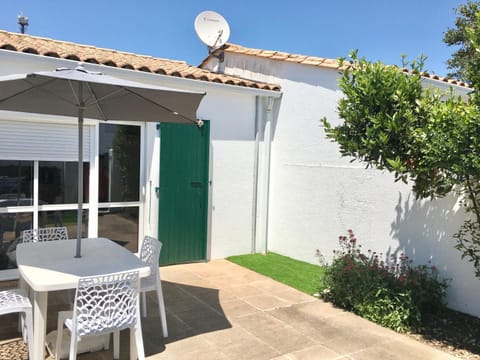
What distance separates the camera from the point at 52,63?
20.7 feet

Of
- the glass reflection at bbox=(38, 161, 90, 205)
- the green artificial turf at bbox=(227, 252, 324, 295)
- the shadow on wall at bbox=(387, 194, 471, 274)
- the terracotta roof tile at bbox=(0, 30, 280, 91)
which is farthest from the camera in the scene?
the green artificial turf at bbox=(227, 252, 324, 295)

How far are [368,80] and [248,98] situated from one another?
3962 millimetres

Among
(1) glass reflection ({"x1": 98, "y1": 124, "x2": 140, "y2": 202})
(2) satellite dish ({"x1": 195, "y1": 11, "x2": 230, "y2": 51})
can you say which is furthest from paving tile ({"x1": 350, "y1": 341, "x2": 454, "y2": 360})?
(2) satellite dish ({"x1": 195, "y1": 11, "x2": 230, "y2": 51})

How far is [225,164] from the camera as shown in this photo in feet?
27.2

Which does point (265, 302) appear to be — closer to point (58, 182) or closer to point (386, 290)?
point (386, 290)

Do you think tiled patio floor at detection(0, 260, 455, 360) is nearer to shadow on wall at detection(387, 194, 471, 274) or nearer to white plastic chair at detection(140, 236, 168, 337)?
white plastic chair at detection(140, 236, 168, 337)

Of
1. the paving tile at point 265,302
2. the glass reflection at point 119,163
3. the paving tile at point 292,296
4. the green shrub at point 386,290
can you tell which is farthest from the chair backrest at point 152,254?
the green shrub at point 386,290

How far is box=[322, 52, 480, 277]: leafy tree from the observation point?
13.8ft

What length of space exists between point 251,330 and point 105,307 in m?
2.10

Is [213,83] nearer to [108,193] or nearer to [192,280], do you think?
[108,193]

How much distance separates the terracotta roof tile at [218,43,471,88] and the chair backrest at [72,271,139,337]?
16.7 ft

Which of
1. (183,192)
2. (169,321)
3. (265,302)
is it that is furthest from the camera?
(183,192)

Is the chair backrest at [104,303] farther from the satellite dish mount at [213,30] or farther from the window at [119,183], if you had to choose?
the satellite dish mount at [213,30]

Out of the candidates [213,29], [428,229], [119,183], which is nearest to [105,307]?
[119,183]
